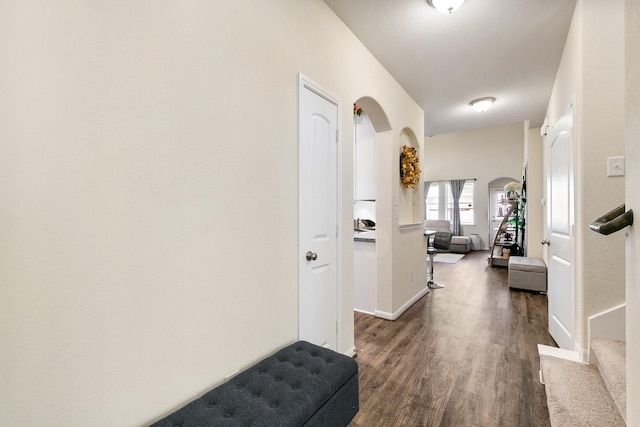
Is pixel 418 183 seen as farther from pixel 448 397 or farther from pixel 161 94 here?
pixel 161 94

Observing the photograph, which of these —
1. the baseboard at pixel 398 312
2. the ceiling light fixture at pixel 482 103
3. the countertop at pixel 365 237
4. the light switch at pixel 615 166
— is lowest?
the baseboard at pixel 398 312

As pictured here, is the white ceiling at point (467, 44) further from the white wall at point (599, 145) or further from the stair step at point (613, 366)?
the stair step at point (613, 366)

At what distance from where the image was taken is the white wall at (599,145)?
2.08m

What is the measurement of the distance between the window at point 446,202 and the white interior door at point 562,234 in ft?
22.7

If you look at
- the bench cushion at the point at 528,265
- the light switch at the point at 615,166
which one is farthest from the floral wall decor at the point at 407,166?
the bench cushion at the point at 528,265

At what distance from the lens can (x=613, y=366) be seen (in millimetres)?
1767

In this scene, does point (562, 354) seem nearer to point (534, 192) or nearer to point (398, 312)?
point (398, 312)

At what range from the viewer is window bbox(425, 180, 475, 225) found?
9848 mm

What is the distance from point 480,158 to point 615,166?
824 centimetres

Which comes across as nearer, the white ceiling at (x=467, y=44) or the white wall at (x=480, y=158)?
the white ceiling at (x=467, y=44)

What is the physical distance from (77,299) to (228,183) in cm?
75

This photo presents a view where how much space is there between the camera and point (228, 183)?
151 cm

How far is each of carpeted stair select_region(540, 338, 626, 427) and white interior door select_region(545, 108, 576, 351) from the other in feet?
1.34

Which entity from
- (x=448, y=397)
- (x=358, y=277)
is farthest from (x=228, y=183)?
(x=358, y=277)
